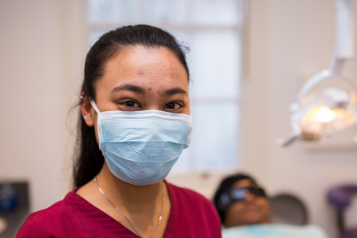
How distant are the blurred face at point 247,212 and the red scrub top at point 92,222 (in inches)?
44.6

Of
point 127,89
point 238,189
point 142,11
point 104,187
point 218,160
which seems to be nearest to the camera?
point 127,89

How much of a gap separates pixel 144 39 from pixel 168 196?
1.77 ft

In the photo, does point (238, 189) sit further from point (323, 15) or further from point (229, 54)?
point (323, 15)

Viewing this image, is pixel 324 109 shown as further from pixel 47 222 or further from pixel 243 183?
pixel 243 183

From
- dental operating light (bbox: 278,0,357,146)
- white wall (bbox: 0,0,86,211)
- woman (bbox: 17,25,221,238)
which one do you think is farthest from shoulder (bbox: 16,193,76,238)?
dental operating light (bbox: 278,0,357,146)

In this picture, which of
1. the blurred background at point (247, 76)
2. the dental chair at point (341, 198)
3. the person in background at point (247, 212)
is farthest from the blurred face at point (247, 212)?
→ the dental chair at point (341, 198)

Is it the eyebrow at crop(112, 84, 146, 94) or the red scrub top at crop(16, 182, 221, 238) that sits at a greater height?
the eyebrow at crop(112, 84, 146, 94)

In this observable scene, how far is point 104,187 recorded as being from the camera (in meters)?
→ 1.00

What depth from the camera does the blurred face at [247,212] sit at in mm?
2254

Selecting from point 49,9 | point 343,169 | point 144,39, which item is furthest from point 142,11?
point 343,169

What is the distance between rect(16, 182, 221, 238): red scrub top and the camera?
861mm

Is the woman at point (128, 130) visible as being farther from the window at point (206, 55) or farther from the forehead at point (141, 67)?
the window at point (206, 55)

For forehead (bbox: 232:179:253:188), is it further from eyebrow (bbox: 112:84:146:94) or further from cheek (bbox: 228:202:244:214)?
eyebrow (bbox: 112:84:146:94)

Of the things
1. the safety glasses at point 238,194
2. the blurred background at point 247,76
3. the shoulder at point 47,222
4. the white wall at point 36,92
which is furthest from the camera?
the blurred background at point 247,76
